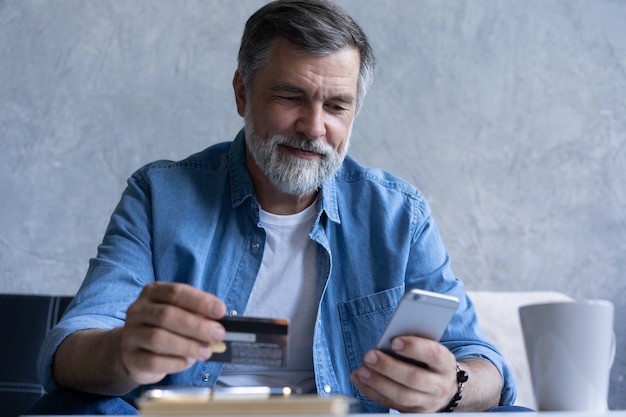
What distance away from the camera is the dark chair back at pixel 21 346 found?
185 cm

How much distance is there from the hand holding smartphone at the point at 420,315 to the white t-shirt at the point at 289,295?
1.66ft

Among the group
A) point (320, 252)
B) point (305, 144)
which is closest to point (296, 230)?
point (320, 252)

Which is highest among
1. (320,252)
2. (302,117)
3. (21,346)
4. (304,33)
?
(304,33)

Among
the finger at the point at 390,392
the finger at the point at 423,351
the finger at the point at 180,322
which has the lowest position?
the finger at the point at 390,392

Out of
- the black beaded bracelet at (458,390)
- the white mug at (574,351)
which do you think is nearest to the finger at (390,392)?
the black beaded bracelet at (458,390)

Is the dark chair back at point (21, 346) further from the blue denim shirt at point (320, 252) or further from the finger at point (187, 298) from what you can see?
the finger at point (187, 298)

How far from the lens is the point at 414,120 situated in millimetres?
2637

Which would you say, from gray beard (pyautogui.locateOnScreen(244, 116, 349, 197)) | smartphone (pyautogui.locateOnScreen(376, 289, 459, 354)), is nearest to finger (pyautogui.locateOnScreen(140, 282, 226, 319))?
smartphone (pyautogui.locateOnScreen(376, 289, 459, 354))

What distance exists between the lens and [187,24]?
2.55 meters

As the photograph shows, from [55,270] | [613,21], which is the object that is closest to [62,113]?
[55,270]

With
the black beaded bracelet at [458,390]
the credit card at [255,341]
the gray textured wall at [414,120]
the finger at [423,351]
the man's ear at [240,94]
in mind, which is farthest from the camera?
the gray textured wall at [414,120]

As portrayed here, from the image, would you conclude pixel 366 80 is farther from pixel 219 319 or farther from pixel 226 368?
pixel 219 319

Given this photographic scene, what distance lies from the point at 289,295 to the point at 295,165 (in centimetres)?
25

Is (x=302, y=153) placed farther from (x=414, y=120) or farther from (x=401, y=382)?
(x=414, y=120)
